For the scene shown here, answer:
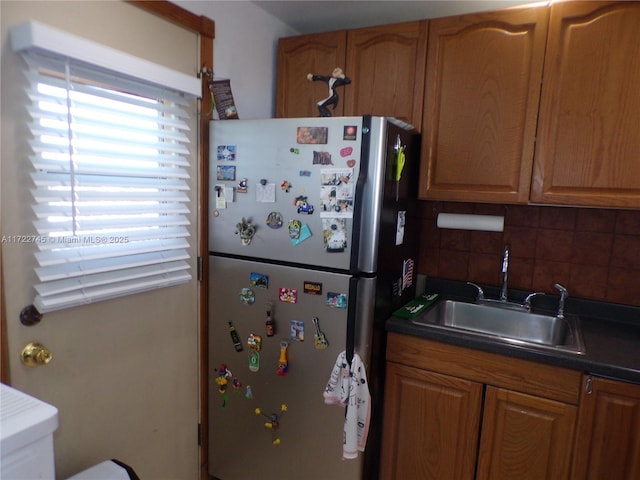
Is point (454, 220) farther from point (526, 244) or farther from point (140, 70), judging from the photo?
point (140, 70)

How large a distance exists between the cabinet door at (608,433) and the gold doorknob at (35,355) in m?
1.73

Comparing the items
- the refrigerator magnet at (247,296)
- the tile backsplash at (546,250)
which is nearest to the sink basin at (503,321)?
the tile backsplash at (546,250)

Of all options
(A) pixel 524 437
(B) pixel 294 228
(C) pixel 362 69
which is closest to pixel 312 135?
(B) pixel 294 228

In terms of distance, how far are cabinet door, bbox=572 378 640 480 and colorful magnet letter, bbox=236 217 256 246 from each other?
4.28 ft

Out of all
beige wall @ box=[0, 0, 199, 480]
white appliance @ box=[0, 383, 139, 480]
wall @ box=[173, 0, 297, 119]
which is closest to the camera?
white appliance @ box=[0, 383, 139, 480]

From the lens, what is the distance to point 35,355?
1.25m

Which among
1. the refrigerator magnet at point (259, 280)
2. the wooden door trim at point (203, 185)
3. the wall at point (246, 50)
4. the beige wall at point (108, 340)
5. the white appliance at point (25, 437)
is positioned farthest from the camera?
the wall at point (246, 50)

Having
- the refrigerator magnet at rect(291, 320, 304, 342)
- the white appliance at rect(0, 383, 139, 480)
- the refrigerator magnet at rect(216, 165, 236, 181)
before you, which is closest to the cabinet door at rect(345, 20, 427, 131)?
the refrigerator magnet at rect(216, 165, 236, 181)

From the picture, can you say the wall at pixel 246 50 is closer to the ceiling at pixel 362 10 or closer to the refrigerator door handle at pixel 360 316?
the ceiling at pixel 362 10

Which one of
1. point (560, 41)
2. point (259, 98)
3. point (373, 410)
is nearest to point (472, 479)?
point (373, 410)

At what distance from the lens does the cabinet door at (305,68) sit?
1.93 metres

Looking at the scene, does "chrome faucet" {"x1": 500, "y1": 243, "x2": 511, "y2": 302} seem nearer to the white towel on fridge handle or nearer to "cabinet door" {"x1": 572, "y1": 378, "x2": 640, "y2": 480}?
"cabinet door" {"x1": 572, "y1": 378, "x2": 640, "y2": 480}

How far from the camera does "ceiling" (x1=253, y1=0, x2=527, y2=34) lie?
184 cm

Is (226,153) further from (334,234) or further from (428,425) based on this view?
(428,425)
